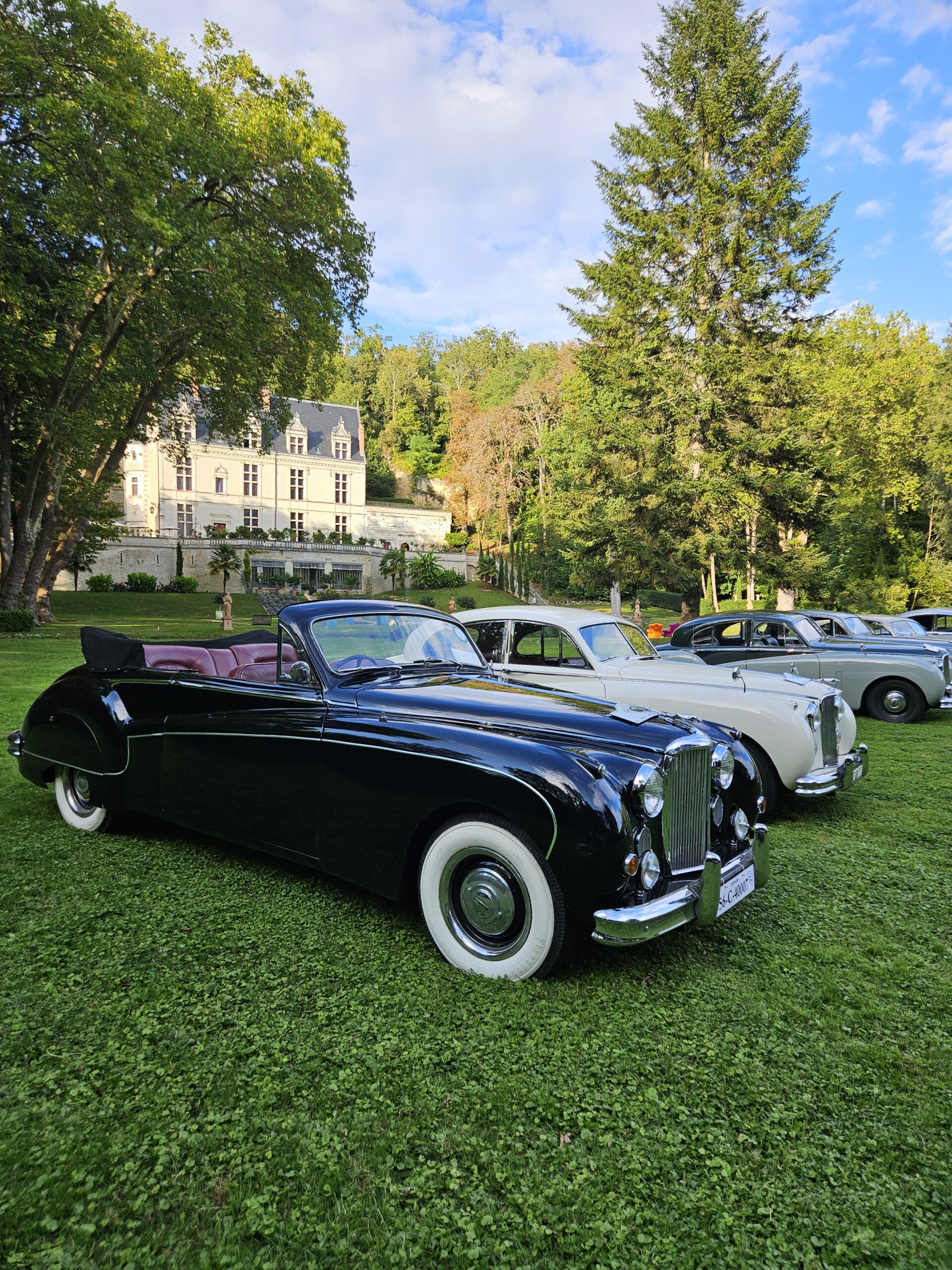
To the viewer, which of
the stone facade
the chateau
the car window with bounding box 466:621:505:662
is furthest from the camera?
the chateau

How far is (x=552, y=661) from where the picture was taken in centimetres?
699

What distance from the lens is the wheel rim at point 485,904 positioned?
318 cm

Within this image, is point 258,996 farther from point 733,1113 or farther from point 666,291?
point 666,291

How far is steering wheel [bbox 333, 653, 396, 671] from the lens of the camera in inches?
161

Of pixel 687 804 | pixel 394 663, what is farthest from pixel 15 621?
pixel 687 804

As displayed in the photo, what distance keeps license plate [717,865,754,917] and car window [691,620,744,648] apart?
7.57m

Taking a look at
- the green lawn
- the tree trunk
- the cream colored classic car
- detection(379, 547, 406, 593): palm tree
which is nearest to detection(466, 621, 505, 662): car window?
the cream colored classic car

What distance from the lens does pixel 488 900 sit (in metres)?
3.23

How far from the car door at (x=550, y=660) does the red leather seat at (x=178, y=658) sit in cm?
285

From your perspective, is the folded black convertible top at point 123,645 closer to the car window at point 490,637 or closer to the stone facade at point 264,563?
the car window at point 490,637

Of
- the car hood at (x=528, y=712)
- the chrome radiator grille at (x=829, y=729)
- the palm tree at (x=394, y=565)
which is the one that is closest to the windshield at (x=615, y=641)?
the chrome radiator grille at (x=829, y=729)

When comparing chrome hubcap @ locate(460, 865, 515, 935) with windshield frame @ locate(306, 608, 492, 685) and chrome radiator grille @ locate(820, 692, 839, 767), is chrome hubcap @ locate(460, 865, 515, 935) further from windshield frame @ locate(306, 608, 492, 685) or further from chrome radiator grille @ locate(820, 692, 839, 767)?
chrome radiator grille @ locate(820, 692, 839, 767)

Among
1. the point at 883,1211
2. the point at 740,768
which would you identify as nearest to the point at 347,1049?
the point at 883,1211

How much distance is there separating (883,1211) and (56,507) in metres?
27.4
